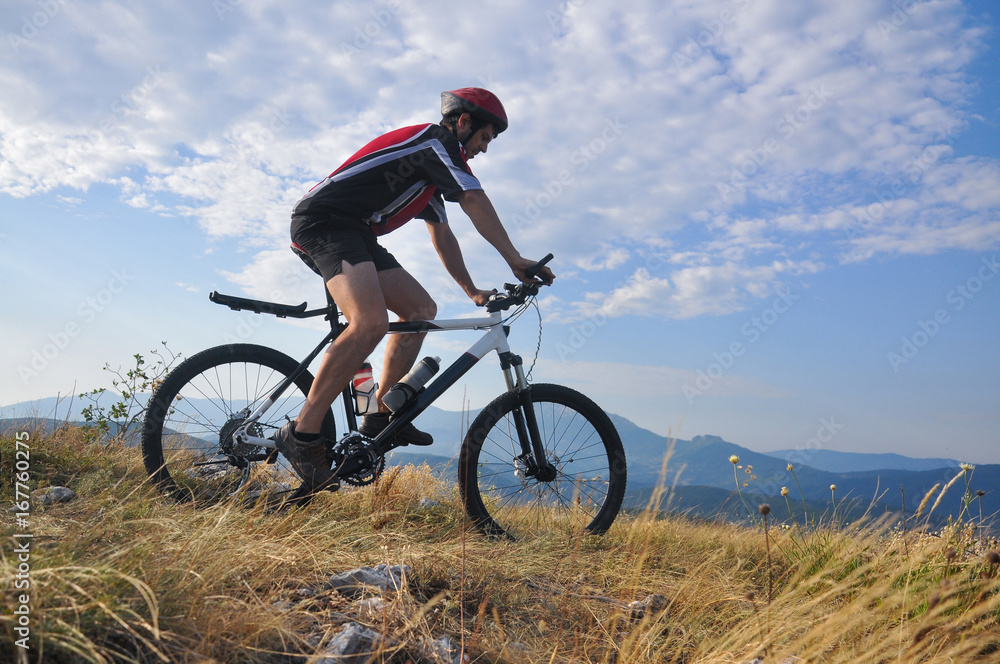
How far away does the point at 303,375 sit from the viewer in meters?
3.60

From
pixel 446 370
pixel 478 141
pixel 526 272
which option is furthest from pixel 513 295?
pixel 478 141

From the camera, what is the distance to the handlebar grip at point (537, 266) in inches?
136

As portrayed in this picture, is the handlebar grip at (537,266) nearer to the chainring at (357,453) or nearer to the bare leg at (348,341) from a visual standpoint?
the bare leg at (348,341)

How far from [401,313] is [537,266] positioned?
964 millimetres

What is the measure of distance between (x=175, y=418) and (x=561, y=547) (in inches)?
100

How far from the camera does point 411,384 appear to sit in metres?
3.53

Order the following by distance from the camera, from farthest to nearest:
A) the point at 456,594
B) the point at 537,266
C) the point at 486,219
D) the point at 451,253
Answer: the point at 451,253 < the point at 537,266 < the point at 486,219 < the point at 456,594

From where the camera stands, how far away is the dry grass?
1520mm

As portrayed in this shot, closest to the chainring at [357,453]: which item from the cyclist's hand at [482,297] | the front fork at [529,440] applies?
the front fork at [529,440]

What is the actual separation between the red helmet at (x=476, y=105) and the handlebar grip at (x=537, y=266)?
947 mm

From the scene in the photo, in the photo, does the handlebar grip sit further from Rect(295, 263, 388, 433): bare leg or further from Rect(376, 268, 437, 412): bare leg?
Rect(295, 263, 388, 433): bare leg

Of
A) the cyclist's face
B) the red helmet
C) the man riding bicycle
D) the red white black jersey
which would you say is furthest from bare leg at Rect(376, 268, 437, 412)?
the red helmet

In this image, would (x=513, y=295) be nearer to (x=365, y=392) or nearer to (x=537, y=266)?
(x=537, y=266)

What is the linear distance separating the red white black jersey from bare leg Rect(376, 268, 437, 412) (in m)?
0.45
